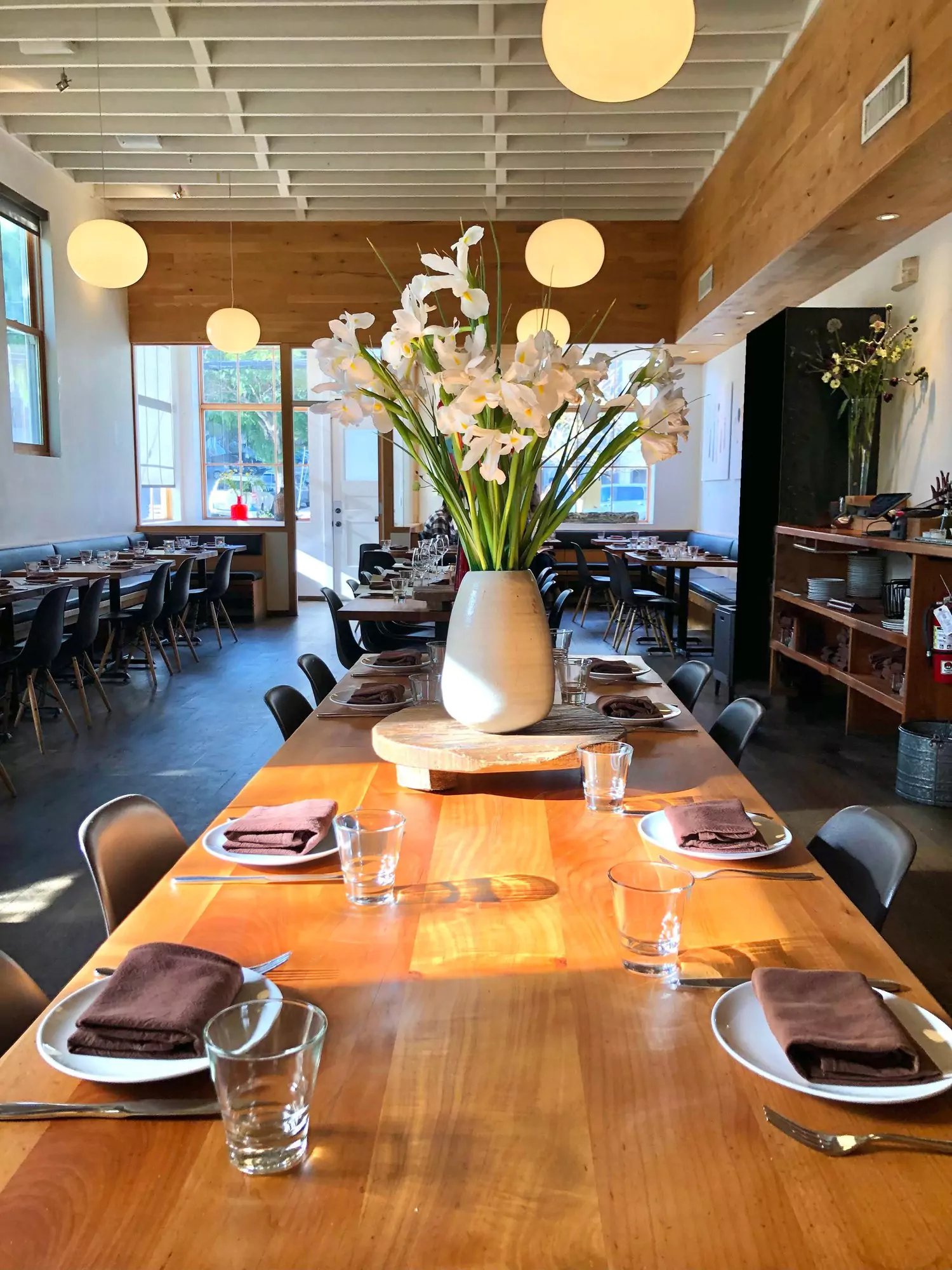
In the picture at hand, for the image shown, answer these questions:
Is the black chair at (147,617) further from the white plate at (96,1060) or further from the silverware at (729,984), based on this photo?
the silverware at (729,984)

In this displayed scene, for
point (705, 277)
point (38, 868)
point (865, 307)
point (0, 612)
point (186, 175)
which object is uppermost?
point (186, 175)

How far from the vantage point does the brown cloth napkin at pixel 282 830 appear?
160 cm

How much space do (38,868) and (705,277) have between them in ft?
25.4

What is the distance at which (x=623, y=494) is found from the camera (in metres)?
13.9

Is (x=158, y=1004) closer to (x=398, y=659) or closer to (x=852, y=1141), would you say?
(x=852, y=1141)

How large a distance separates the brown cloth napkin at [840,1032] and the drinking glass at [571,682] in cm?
127

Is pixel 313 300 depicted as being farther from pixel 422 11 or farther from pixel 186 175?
pixel 422 11

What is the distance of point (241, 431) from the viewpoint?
551 inches

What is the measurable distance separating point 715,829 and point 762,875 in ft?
0.35

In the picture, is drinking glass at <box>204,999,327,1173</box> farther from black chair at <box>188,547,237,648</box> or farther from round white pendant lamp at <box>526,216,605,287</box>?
black chair at <box>188,547,237,648</box>

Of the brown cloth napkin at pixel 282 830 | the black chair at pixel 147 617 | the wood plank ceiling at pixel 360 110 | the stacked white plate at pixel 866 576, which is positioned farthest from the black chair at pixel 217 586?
the brown cloth napkin at pixel 282 830

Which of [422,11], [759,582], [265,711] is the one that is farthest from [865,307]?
[265,711]

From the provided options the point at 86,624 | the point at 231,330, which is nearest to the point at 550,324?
the point at 231,330

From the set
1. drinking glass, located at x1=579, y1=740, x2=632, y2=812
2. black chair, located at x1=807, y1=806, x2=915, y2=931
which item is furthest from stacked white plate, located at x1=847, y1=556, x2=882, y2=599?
drinking glass, located at x1=579, y1=740, x2=632, y2=812
